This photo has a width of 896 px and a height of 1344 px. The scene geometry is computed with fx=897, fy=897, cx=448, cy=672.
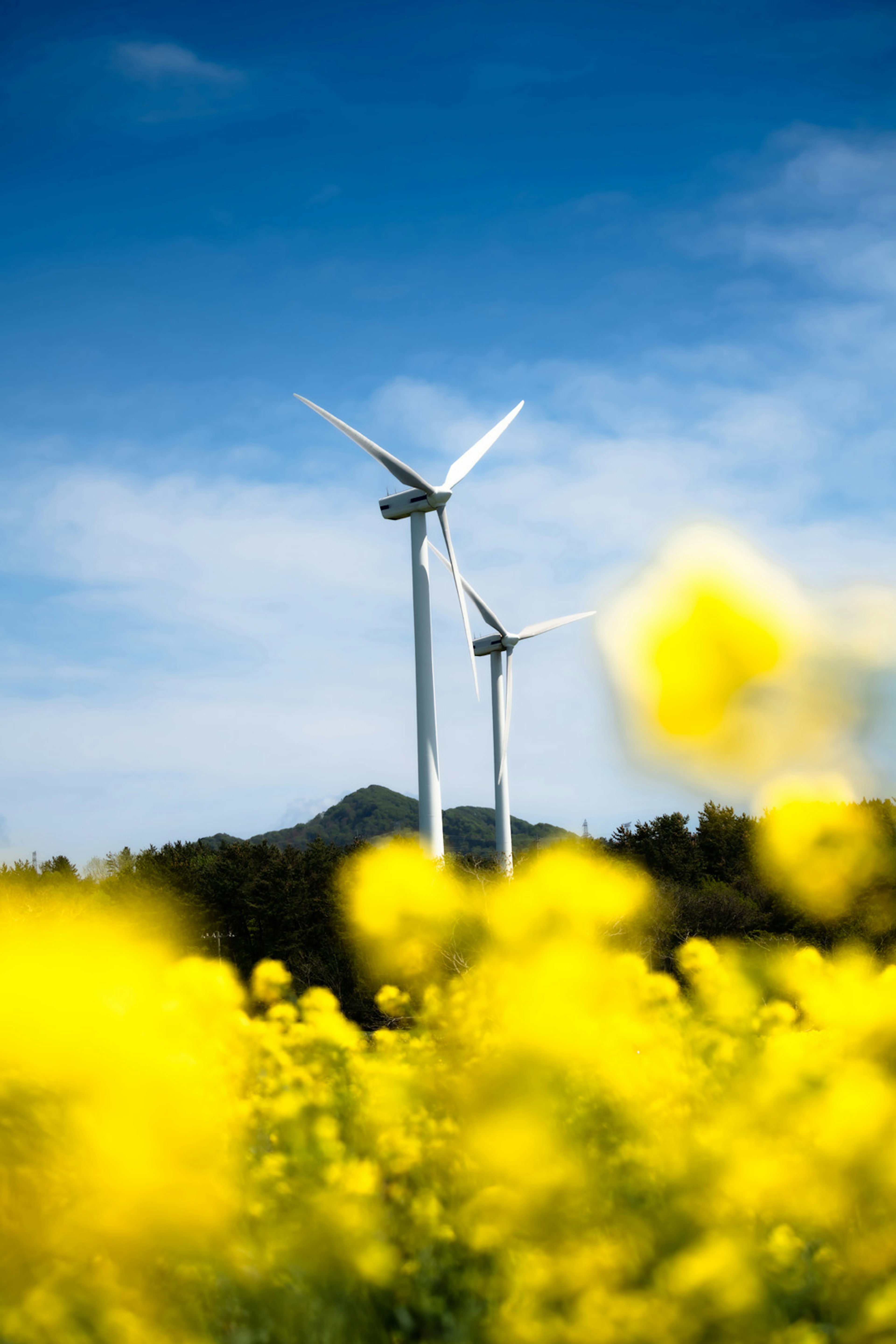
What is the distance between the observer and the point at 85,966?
6.19 m

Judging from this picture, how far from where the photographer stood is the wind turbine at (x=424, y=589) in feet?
109

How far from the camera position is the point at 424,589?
34.5m

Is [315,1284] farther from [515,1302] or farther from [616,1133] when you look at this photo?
[616,1133]

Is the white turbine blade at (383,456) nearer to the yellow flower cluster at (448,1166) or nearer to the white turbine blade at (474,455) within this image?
the white turbine blade at (474,455)

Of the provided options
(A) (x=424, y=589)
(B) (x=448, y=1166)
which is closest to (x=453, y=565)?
A: (A) (x=424, y=589)

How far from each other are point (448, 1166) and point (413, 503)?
3167cm

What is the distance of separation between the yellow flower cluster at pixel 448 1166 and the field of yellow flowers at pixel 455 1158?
0.02 m

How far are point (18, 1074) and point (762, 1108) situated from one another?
4293mm

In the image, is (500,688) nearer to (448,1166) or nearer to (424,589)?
(424,589)

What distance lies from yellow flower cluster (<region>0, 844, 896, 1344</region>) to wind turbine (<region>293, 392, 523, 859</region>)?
26008mm

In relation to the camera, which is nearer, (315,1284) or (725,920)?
(315,1284)

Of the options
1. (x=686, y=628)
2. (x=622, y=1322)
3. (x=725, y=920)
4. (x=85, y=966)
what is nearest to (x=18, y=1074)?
(x=85, y=966)

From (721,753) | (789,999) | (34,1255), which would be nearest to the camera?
(34,1255)

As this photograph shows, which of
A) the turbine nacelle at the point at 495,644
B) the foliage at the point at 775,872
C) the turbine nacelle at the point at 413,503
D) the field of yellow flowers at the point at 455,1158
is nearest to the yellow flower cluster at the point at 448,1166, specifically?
the field of yellow flowers at the point at 455,1158
